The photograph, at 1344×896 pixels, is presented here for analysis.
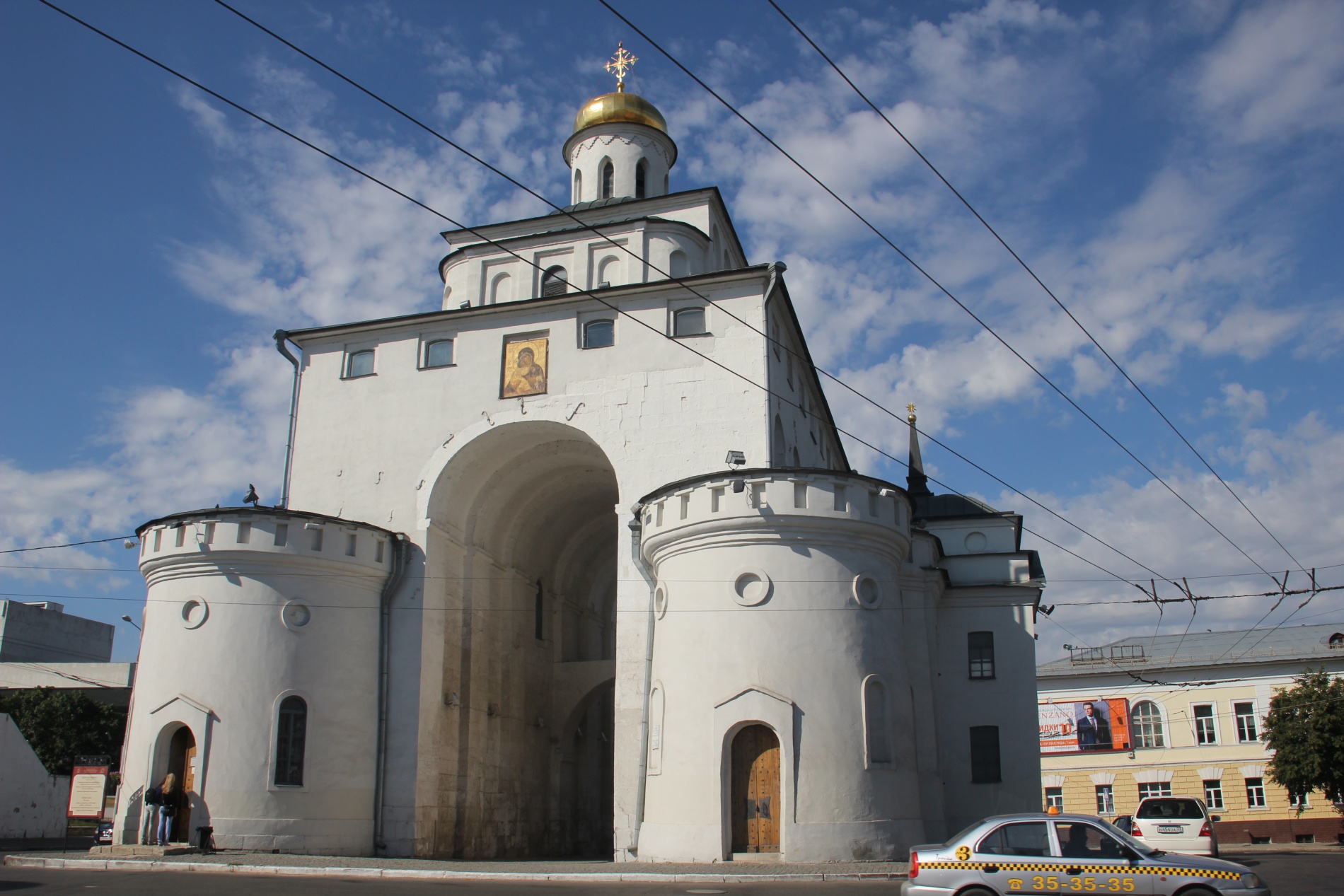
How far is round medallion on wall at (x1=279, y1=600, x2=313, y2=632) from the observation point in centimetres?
2108

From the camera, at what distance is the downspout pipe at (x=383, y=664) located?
844 inches

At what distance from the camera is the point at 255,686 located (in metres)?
20.5

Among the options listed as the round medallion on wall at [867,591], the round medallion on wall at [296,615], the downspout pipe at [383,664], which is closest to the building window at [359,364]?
Answer: the downspout pipe at [383,664]

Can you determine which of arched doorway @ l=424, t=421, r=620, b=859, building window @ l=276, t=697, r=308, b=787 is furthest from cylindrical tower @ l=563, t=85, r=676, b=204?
building window @ l=276, t=697, r=308, b=787

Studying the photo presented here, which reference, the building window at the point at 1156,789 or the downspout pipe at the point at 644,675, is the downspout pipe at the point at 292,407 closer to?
the downspout pipe at the point at 644,675

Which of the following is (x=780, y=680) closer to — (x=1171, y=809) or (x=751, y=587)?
(x=751, y=587)

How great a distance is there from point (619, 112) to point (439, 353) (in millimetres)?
10434

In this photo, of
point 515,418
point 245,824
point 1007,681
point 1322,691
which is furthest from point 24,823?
point 1322,691

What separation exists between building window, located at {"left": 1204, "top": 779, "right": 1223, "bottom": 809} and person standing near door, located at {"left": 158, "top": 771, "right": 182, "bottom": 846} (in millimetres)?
36416

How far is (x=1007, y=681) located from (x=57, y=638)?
2439 inches

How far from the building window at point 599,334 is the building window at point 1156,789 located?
1196 inches

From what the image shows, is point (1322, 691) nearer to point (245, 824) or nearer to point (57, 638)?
point (245, 824)

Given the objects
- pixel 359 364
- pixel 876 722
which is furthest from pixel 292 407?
pixel 876 722

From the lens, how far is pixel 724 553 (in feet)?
62.1
